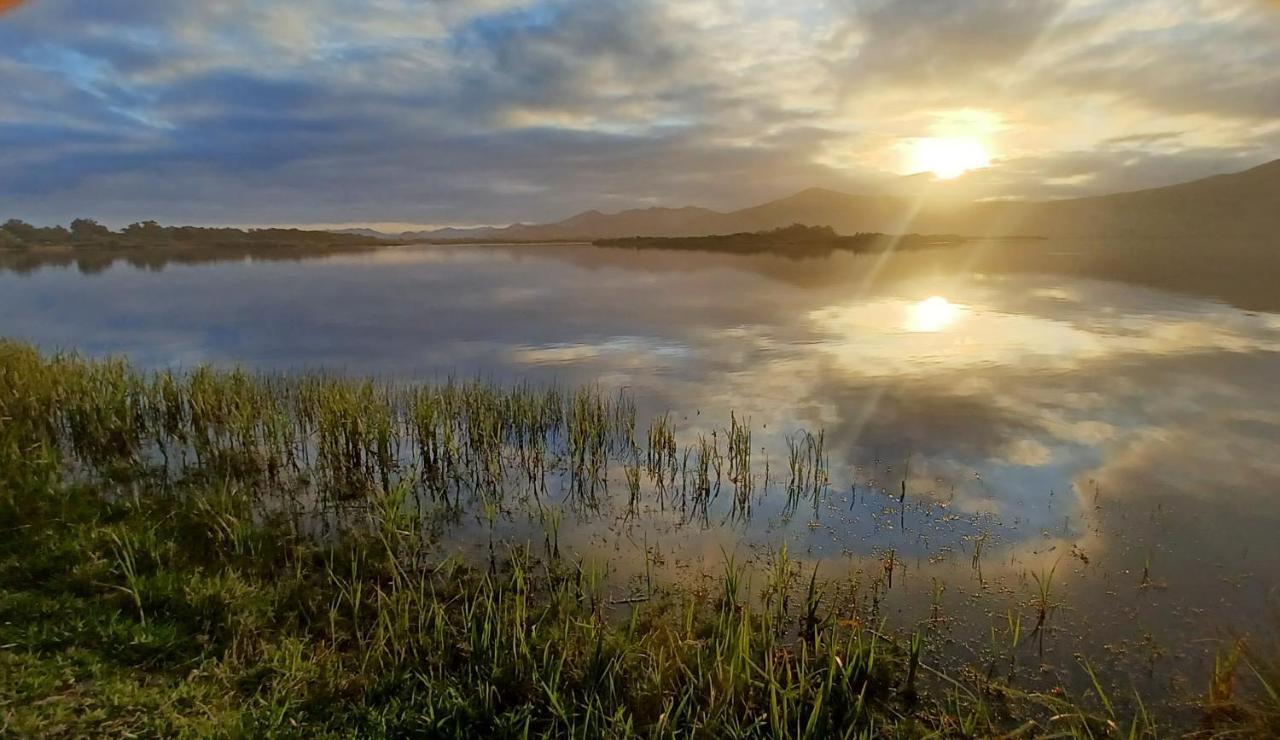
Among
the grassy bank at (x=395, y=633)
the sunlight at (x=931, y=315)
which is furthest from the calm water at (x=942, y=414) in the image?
the grassy bank at (x=395, y=633)

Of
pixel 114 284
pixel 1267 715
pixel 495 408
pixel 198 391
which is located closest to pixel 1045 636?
pixel 1267 715

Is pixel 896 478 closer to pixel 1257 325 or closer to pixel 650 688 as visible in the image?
pixel 650 688

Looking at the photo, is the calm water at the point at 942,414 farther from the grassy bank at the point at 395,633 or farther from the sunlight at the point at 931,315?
the grassy bank at the point at 395,633

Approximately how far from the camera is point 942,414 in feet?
43.8

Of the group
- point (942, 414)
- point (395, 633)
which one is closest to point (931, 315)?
point (942, 414)

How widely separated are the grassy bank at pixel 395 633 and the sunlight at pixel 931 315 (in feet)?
59.3

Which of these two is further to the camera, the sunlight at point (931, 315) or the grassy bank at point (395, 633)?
the sunlight at point (931, 315)

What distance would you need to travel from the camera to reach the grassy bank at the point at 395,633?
441cm

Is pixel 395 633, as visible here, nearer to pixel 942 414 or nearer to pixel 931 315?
pixel 942 414

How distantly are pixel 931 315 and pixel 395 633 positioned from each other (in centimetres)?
2815

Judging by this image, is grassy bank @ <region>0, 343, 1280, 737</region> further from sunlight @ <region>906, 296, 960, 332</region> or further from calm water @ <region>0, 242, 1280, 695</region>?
sunlight @ <region>906, 296, 960, 332</region>

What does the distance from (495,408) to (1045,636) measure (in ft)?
28.6

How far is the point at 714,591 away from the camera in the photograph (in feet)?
22.3

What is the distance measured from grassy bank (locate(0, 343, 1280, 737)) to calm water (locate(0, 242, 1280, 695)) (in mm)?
668
